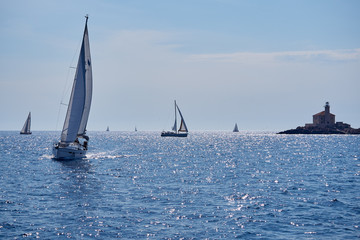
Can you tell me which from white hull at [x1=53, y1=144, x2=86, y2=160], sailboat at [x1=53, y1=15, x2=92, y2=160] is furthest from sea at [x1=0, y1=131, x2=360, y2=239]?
sailboat at [x1=53, y1=15, x2=92, y2=160]

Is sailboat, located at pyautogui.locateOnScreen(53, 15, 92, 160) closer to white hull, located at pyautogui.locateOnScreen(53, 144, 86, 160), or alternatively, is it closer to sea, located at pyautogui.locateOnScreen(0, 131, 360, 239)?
white hull, located at pyautogui.locateOnScreen(53, 144, 86, 160)

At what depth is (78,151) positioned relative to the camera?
57750 millimetres

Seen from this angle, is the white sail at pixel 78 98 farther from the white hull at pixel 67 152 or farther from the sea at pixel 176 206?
the sea at pixel 176 206

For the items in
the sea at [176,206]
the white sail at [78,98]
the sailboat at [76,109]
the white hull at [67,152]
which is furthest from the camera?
the white sail at [78,98]

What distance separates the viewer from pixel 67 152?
186 feet

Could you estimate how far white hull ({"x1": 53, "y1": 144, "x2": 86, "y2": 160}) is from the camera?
184 ft

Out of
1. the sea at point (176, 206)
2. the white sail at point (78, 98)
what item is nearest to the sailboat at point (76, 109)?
the white sail at point (78, 98)

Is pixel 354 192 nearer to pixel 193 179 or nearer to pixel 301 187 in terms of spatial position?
pixel 301 187

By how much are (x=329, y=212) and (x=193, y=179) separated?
1875 cm

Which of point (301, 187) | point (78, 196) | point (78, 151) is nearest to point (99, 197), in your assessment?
point (78, 196)

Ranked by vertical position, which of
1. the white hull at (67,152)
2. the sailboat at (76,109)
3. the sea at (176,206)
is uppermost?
the sailboat at (76,109)

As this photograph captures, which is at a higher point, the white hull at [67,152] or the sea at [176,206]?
the white hull at [67,152]

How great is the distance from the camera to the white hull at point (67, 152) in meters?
56.2

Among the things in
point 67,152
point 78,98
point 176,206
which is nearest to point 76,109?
point 78,98
